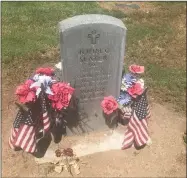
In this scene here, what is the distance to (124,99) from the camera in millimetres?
5973

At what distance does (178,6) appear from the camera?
37.7ft

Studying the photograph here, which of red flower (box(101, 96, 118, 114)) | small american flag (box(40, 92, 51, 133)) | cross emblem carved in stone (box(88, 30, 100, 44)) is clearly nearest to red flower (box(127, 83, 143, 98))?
red flower (box(101, 96, 118, 114))

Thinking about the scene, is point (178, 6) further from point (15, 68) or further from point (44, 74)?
point (44, 74)

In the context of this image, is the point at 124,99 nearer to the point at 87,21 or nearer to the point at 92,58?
the point at 92,58

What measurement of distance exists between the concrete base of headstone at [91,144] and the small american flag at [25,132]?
318 millimetres

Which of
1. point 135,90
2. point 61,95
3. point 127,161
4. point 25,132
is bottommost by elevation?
point 127,161

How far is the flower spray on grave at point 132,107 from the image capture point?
5828 millimetres

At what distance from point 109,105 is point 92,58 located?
851mm

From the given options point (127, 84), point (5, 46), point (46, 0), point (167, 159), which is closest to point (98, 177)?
point (167, 159)

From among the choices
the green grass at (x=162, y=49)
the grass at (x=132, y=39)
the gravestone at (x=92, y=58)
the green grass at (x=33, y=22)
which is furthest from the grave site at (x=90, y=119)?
the green grass at (x=33, y=22)

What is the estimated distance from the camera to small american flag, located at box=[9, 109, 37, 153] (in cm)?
546

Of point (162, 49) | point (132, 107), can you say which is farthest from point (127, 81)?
point (162, 49)

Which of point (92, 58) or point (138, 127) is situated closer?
point (92, 58)

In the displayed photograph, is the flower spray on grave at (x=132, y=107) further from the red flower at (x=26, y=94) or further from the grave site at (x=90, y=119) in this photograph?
the red flower at (x=26, y=94)
